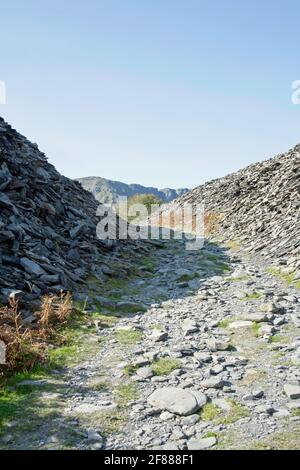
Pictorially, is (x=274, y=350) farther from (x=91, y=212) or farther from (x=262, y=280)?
(x=91, y=212)

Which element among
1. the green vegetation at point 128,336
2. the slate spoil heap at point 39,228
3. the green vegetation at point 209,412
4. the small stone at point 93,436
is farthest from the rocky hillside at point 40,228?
the green vegetation at point 209,412

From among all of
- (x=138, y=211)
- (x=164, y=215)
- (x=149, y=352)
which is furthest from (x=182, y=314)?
(x=138, y=211)

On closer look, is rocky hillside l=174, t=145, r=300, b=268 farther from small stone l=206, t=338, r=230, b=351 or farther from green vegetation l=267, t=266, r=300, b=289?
small stone l=206, t=338, r=230, b=351

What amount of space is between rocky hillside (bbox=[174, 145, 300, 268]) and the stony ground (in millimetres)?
6034

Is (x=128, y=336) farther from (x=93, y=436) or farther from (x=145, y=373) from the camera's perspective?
(x=93, y=436)

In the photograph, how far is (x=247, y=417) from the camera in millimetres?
6211

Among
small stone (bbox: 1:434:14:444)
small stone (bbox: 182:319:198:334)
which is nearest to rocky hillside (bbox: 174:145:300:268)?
small stone (bbox: 182:319:198:334)

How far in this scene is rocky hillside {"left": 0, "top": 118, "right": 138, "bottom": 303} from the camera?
43.3 feet

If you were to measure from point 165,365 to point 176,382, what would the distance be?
32.9 inches

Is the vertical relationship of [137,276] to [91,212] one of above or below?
below

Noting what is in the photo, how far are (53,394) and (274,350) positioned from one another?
4.81m

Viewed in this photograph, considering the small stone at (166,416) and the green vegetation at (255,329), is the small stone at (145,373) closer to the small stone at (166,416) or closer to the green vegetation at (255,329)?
the small stone at (166,416)

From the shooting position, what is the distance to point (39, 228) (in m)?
17.0

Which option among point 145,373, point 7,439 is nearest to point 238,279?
point 145,373
